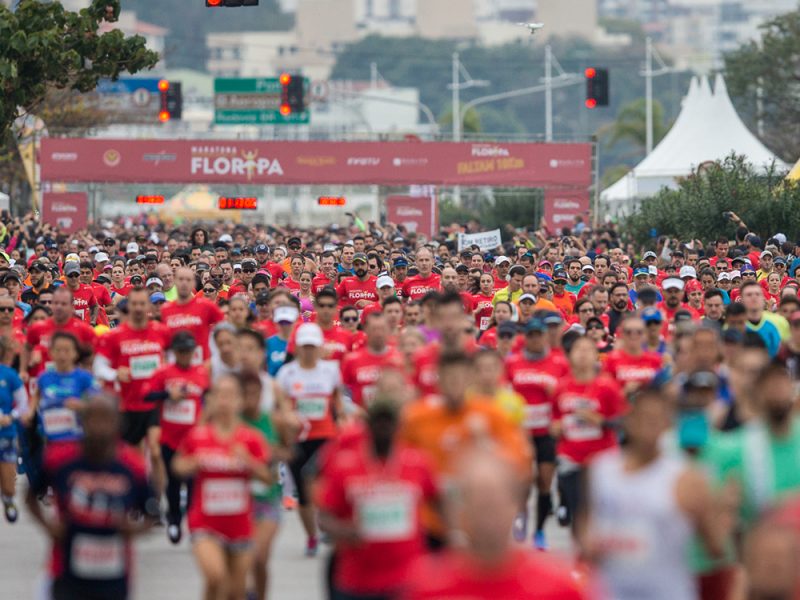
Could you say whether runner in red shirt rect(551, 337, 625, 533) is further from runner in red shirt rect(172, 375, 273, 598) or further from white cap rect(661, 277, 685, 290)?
white cap rect(661, 277, 685, 290)

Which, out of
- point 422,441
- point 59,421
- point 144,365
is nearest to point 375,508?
point 422,441

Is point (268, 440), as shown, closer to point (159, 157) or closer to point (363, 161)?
point (159, 157)

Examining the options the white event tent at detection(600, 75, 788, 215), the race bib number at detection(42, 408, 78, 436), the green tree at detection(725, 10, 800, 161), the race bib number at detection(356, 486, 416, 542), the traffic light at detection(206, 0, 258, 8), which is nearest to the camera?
the race bib number at detection(356, 486, 416, 542)

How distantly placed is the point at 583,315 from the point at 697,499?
9552 mm

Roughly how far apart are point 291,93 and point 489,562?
4652cm

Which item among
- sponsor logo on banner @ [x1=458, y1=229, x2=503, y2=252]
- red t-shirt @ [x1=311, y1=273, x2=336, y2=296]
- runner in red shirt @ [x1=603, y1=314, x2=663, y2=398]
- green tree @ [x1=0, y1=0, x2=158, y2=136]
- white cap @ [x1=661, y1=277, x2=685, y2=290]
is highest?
green tree @ [x1=0, y1=0, x2=158, y2=136]

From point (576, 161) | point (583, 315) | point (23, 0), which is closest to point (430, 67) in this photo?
point (576, 161)

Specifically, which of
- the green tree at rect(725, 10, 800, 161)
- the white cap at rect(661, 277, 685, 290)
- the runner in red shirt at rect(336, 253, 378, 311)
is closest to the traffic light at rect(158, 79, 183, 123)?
the green tree at rect(725, 10, 800, 161)

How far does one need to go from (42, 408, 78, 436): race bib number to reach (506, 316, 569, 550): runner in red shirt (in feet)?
9.15

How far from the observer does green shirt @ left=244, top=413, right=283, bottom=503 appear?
417 inches

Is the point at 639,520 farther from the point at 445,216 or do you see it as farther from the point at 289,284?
the point at 445,216

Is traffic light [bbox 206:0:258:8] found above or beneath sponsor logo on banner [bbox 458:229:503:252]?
above

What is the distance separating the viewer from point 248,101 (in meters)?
69.9

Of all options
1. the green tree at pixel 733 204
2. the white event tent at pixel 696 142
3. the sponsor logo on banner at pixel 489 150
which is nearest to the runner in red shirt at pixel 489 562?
the green tree at pixel 733 204
